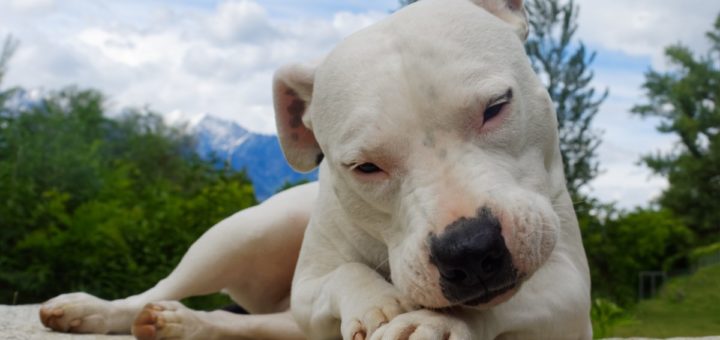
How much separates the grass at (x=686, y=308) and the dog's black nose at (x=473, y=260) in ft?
29.8

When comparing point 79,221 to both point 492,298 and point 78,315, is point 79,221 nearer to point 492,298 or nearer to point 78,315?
point 78,315

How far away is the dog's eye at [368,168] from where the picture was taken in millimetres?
2589

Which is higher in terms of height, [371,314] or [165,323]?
[371,314]

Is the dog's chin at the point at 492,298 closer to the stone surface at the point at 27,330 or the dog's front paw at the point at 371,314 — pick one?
the dog's front paw at the point at 371,314

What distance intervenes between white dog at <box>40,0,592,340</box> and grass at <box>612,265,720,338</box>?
27.8ft

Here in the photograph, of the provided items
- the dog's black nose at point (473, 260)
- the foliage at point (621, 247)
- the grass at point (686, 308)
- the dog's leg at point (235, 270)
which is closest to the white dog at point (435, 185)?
the dog's black nose at point (473, 260)

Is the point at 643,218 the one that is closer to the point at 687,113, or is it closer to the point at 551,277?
the point at 551,277

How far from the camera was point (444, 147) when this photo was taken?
7.95 feet

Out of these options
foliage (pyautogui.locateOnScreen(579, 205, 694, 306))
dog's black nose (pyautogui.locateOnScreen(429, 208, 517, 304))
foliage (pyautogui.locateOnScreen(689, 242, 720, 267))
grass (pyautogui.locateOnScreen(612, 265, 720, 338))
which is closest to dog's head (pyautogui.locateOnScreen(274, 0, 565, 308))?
dog's black nose (pyautogui.locateOnScreen(429, 208, 517, 304))

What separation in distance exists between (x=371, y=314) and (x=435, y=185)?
0.41 meters

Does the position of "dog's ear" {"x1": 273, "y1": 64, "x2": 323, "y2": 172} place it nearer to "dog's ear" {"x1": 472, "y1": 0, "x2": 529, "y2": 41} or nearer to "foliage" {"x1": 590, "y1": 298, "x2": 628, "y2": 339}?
"dog's ear" {"x1": 472, "y1": 0, "x2": 529, "y2": 41}

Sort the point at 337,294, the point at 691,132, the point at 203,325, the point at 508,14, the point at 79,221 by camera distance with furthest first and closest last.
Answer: the point at 691,132, the point at 79,221, the point at 203,325, the point at 508,14, the point at 337,294

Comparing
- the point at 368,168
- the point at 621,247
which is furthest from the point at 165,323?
the point at 621,247

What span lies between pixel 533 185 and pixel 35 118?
8.94 m
